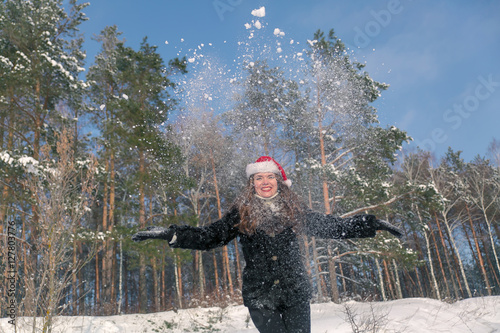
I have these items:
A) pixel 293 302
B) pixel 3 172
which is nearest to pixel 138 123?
pixel 3 172

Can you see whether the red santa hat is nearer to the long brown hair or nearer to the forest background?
the long brown hair

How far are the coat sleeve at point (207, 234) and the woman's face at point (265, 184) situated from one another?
0.28m

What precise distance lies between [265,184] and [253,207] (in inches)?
11.1

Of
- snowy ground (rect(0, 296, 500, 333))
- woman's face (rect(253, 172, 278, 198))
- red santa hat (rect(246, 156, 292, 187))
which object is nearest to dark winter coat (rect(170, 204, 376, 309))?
woman's face (rect(253, 172, 278, 198))

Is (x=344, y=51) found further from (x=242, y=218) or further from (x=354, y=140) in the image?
(x=242, y=218)

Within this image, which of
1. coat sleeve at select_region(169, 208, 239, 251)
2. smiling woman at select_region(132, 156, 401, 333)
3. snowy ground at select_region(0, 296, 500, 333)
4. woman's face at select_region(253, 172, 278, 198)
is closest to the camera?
smiling woman at select_region(132, 156, 401, 333)

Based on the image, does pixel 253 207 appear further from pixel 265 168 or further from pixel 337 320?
pixel 337 320

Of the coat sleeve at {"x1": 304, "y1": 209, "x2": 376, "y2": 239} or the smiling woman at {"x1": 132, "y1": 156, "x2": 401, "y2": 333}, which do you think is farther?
the coat sleeve at {"x1": 304, "y1": 209, "x2": 376, "y2": 239}

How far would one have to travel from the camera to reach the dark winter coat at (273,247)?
2.36 meters

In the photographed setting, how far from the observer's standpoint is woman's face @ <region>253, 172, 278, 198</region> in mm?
2863

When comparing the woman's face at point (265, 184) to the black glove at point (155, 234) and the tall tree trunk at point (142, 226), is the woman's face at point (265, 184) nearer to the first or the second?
the black glove at point (155, 234)

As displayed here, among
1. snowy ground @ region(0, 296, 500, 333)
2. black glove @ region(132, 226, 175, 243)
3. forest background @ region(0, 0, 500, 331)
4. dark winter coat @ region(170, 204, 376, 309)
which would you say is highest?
forest background @ region(0, 0, 500, 331)

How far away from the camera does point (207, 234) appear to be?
2672mm

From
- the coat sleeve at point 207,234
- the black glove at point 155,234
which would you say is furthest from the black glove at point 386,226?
the black glove at point 155,234
